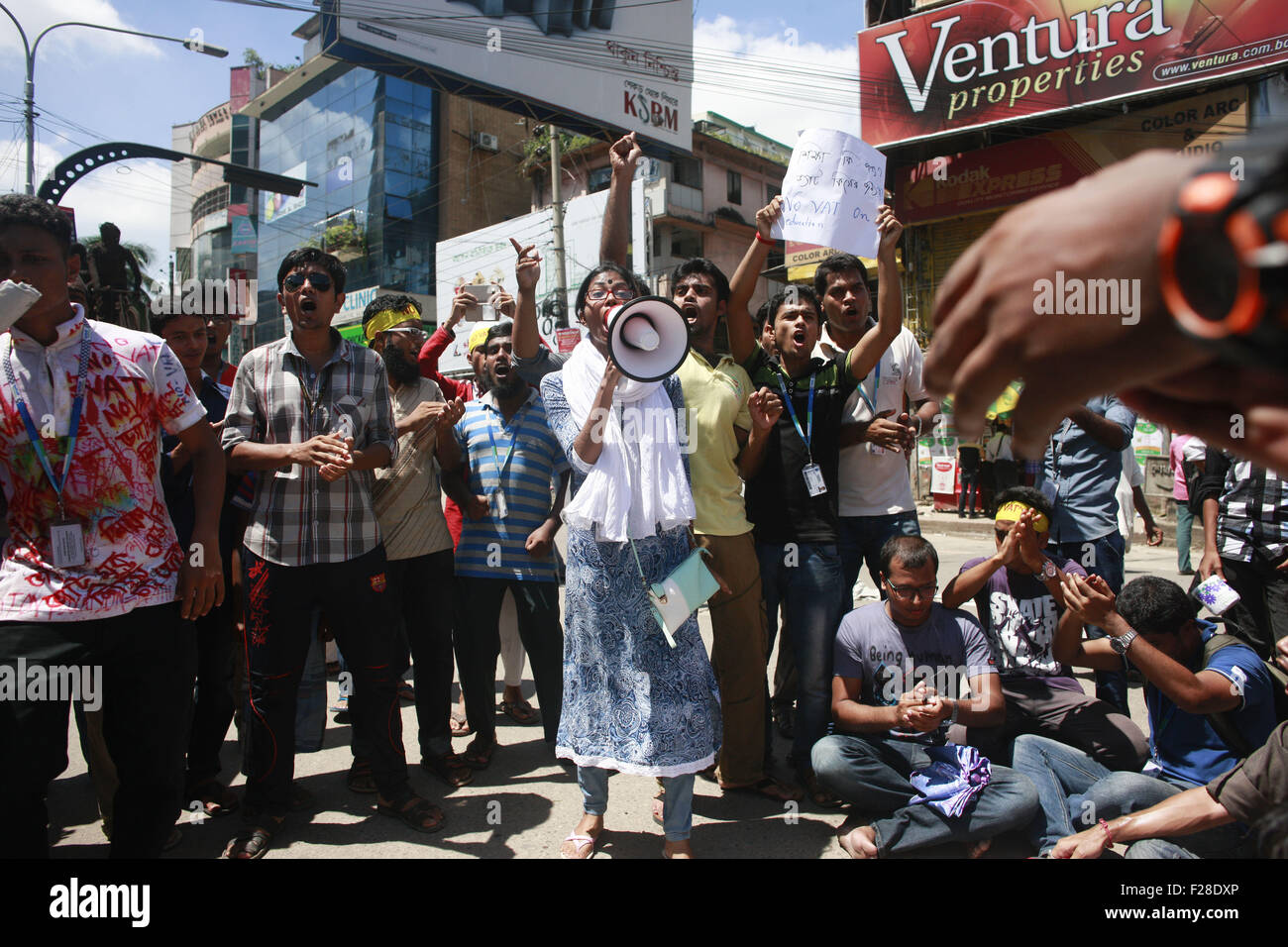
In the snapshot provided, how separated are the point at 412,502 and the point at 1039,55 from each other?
12263 mm

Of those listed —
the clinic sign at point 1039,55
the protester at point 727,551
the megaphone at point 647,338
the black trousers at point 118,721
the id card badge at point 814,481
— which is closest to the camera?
the black trousers at point 118,721

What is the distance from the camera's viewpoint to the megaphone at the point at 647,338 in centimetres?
260

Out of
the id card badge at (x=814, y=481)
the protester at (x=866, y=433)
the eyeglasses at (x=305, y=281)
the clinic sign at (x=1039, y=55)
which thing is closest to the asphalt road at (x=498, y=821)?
the protester at (x=866, y=433)

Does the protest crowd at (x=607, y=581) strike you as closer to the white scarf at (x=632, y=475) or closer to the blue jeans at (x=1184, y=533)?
the white scarf at (x=632, y=475)

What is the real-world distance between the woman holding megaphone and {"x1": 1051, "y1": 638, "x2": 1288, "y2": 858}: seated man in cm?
129

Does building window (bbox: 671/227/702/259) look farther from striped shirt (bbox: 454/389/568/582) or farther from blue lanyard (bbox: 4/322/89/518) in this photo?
blue lanyard (bbox: 4/322/89/518)

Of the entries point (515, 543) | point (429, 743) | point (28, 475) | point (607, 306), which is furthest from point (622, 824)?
point (28, 475)

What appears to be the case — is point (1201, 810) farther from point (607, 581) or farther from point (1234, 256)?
point (1234, 256)

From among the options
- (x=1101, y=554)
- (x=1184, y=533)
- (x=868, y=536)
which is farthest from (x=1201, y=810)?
(x=1184, y=533)

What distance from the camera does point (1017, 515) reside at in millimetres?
3453

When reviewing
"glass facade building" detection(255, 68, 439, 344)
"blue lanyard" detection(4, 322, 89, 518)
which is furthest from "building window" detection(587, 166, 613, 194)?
"blue lanyard" detection(4, 322, 89, 518)

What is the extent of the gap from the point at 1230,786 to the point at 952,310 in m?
2.26

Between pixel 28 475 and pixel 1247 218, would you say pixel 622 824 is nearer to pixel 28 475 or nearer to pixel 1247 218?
pixel 28 475

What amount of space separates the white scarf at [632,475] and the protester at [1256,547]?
8.91 ft
